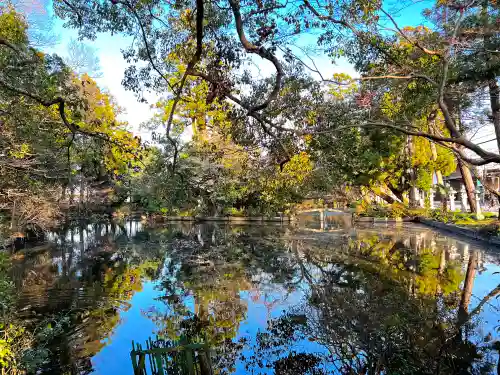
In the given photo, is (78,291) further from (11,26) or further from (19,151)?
(11,26)

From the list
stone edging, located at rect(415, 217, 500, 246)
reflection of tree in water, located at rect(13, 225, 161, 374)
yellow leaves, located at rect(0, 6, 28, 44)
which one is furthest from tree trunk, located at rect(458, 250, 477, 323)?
yellow leaves, located at rect(0, 6, 28, 44)

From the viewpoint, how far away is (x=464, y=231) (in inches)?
695

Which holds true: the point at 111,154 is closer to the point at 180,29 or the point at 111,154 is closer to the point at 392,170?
the point at 180,29

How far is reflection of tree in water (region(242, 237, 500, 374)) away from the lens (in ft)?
17.9

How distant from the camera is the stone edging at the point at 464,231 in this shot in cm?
1464

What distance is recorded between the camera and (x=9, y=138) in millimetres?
11070

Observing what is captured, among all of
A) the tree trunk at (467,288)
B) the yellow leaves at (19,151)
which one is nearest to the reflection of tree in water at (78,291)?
the yellow leaves at (19,151)

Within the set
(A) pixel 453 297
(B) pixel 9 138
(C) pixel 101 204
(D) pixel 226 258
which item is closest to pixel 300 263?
(D) pixel 226 258

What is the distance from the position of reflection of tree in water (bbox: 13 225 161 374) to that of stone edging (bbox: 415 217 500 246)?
12.6 m

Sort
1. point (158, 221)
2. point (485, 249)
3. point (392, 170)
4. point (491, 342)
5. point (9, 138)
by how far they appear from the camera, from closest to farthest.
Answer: point (491, 342) < point (9, 138) < point (485, 249) < point (392, 170) < point (158, 221)

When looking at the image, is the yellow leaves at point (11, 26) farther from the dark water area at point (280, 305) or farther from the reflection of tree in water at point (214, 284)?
the reflection of tree in water at point (214, 284)

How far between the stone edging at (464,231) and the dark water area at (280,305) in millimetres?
636

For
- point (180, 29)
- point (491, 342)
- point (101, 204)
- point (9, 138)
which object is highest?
point (180, 29)

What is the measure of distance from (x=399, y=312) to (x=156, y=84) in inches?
255
